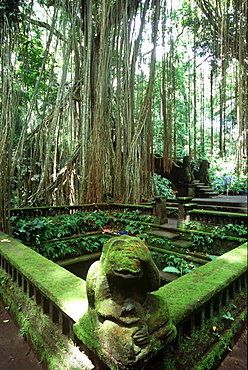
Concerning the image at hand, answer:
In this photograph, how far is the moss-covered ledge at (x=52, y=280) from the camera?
4.33ft

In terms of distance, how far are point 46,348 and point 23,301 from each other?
56 centimetres

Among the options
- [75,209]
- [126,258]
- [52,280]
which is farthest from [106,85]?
[126,258]

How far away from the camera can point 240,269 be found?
6.09 feet

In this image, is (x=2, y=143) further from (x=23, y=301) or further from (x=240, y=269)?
(x=240, y=269)

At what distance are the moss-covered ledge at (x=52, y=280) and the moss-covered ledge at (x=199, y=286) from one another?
533 millimetres

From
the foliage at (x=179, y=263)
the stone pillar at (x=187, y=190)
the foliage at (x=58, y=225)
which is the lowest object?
the foliage at (x=179, y=263)

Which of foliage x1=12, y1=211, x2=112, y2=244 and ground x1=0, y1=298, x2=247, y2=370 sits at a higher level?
foliage x1=12, y1=211, x2=112, y2=244

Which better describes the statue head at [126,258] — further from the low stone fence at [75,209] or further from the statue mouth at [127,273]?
the low stone fence at [75,209]

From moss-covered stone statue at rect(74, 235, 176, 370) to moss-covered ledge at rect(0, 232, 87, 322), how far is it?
22 centimetres

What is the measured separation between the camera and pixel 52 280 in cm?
166

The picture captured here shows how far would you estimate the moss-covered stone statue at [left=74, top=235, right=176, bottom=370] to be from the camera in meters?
0.91

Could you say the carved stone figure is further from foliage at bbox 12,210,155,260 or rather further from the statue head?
the statue head

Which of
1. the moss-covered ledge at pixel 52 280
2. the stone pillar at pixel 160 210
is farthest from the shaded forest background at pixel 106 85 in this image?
the moss-covered ledge at pixel 52 280

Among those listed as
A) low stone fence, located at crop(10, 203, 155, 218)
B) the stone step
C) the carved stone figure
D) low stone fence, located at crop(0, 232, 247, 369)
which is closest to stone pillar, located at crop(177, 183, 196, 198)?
the carved stone figure
